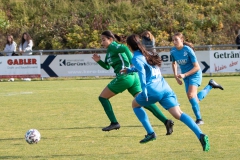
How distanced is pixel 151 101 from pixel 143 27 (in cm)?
2276

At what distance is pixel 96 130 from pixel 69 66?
13.1 metres

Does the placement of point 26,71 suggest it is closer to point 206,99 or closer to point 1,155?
point 206,99

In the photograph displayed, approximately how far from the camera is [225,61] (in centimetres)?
2211

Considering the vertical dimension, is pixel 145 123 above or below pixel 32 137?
above

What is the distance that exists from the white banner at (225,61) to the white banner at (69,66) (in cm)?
378

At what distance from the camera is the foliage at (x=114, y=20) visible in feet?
99.0

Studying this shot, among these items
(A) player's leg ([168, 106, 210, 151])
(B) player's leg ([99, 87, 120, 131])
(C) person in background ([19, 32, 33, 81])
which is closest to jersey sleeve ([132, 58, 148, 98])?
(A) player's leg ([168, 106, 210, 151])

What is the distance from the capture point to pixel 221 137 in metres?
8.80

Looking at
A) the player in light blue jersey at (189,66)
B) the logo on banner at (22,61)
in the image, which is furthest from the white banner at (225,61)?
the player in light blue jersey at (189,66)

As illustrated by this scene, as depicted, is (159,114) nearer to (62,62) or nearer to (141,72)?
(141,72)

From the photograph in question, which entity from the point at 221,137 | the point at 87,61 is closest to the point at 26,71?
the point at 87,61

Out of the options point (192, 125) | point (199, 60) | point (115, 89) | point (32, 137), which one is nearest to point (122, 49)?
point (115, 89)

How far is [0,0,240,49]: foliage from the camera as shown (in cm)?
3017

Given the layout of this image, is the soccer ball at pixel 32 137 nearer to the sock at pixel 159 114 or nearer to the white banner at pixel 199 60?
the sock at pixel 159 114
